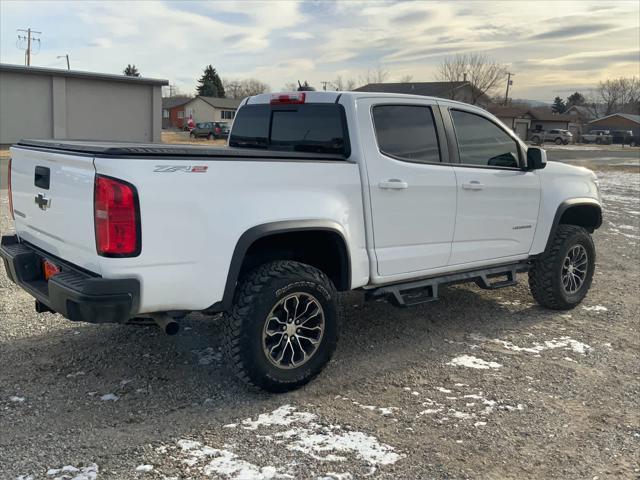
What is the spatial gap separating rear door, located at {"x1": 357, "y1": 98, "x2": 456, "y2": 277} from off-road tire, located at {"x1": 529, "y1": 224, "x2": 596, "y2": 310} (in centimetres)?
155

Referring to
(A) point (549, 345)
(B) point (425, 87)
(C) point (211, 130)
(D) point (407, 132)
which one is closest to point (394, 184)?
(D) point (407, 132)

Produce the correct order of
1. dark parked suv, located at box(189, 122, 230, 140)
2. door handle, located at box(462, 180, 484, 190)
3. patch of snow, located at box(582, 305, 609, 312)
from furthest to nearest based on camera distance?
dark parked suv, located at box(189, 122, 230, 140) → patch of snow, located at box(582, 305, 609, 312) → door handle, located at box(462, 180, 484, 190)

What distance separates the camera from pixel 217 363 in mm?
4449

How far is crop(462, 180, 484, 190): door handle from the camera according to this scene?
4.93m

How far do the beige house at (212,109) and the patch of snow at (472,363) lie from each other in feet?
238

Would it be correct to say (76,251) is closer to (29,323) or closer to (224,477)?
(224,477)

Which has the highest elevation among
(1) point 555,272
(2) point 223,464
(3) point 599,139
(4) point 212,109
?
(4) point 212,109

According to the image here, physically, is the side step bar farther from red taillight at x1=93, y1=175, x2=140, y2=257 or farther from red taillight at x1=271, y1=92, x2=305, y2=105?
red taillight at x1=93, y1=175, x2=140, y2=257

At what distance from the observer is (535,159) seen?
5.51 m

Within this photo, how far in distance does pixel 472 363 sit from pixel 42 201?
320 cm

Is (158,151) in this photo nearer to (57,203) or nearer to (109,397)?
(57,203)

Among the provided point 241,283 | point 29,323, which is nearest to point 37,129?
point 29,323

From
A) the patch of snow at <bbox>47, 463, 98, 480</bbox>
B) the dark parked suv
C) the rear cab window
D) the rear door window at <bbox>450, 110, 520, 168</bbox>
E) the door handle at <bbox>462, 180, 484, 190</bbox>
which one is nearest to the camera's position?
the patch of snow at <bbox>47, 463, 98, 480</bbox>

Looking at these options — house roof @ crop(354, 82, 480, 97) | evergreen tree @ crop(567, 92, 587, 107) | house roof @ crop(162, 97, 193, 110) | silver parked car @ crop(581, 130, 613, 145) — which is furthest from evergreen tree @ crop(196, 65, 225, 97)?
evergreen tree @ crop(567, 92, 587, 107)
